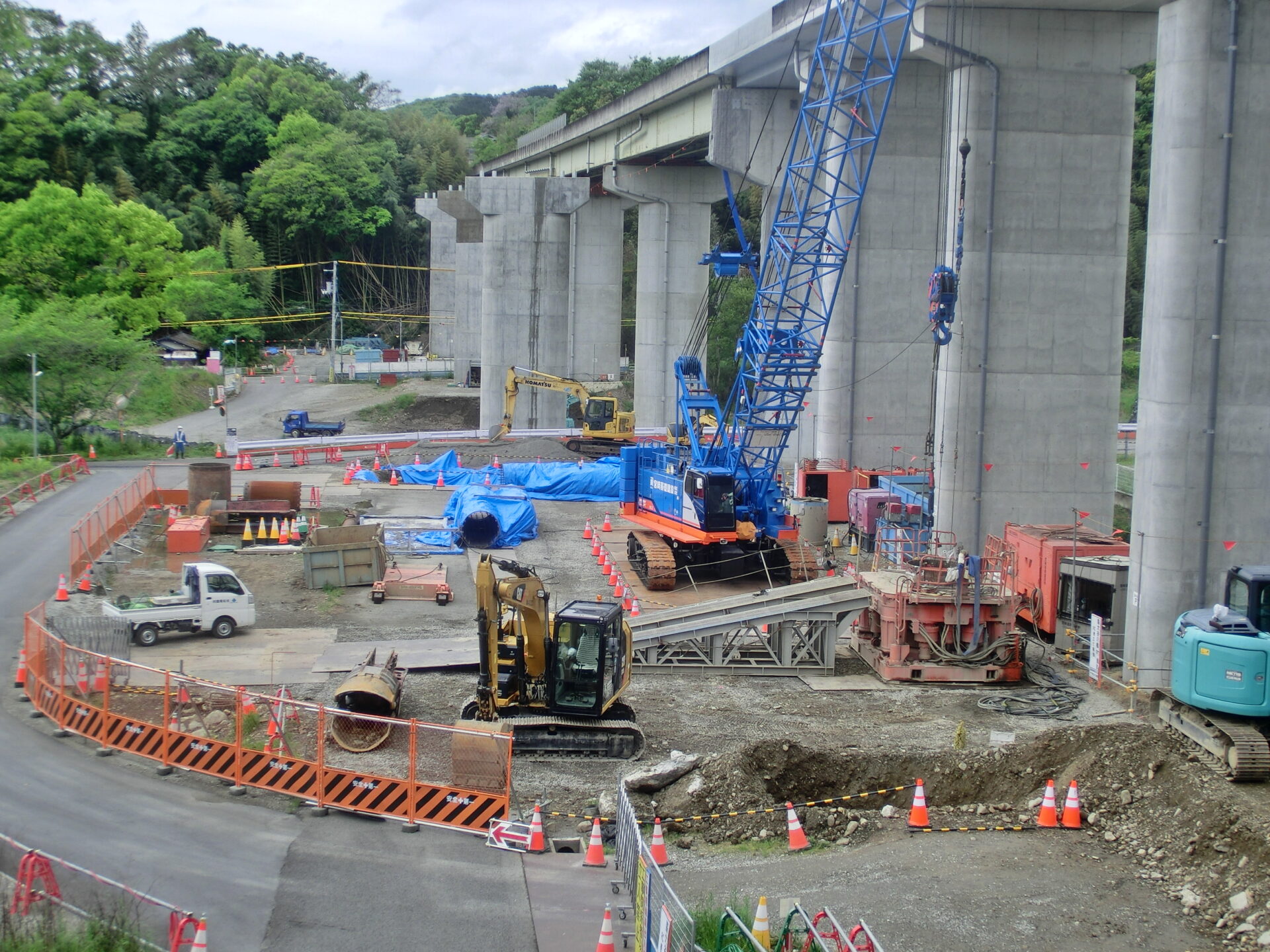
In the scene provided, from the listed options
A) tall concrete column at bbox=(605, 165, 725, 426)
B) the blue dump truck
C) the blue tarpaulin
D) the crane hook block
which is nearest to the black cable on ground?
the crane hook block

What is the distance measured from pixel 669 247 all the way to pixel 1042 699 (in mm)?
40375

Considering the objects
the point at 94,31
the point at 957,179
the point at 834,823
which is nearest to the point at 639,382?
the point at 957,179

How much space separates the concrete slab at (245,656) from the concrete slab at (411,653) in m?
0.28

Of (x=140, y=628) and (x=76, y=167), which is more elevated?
(x=76, y=167)

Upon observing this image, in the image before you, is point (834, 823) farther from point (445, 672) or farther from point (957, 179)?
point (957, 179)

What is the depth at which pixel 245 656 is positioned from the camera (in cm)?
2391

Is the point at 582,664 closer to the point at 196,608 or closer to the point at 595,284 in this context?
the point at 196,608

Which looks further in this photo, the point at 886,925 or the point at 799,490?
the point at 799,490

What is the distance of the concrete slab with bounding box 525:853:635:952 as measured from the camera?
12.7 m

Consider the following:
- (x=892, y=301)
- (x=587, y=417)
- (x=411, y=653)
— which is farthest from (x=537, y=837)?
(x=587, y=417)

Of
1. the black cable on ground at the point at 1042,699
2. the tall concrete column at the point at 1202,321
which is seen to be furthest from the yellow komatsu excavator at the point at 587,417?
the tall concrete column at the point at 1202,321

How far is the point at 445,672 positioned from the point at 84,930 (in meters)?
11.3

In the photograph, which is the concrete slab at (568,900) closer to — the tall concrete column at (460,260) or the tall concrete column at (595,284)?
the tall concrete column at (595,284)

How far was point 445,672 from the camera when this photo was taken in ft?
74.8
